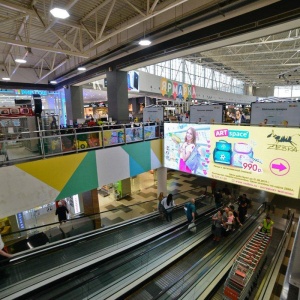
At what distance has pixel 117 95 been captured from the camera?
9.74 meters

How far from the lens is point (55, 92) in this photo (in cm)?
1822

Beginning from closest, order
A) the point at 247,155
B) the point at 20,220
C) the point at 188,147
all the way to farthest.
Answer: the point at 247,155 → the point at 188,147 → the point at 20,220

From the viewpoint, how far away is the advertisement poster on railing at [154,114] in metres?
9.41

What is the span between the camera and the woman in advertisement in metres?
7.69

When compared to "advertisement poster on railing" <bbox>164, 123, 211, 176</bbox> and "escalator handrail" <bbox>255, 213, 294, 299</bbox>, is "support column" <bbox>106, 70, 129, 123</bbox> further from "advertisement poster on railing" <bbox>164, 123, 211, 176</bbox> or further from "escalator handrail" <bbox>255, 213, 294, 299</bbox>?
"escalator handrail" <bbox>255, 213, 294, 299</bbox>

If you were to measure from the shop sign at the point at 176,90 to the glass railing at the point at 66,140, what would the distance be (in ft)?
31.8

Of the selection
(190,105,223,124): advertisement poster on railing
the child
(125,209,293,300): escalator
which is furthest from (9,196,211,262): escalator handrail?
(190,105,223,124): advertisement poster on railing

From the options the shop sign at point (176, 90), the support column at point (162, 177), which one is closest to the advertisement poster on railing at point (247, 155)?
the support column at point (162, 177)

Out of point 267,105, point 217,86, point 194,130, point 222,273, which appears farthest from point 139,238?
point 217,86

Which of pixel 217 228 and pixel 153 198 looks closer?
pixel 217 228

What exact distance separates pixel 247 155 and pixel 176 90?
559 inches

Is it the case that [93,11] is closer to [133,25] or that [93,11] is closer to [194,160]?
[133,25]

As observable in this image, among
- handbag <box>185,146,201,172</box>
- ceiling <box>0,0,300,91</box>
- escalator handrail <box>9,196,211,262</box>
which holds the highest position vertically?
ceiling <box>0,0,300,91</box>

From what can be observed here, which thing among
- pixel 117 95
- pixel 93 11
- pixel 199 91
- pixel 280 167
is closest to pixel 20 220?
pixel 117 95
